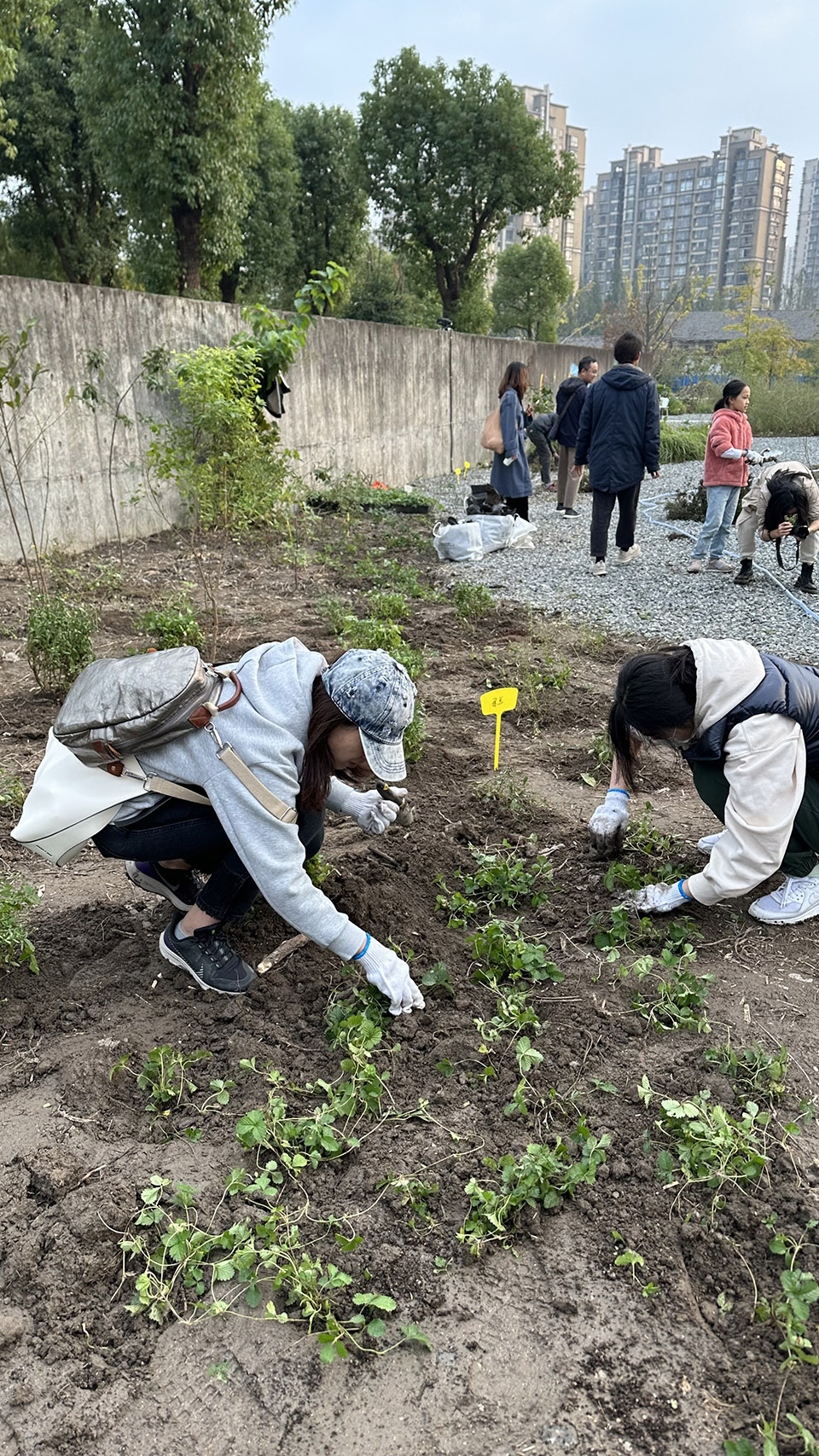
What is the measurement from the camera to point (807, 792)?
2596mm

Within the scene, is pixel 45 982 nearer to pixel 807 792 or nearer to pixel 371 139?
pixel 807 792

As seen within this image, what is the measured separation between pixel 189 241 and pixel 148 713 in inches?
651

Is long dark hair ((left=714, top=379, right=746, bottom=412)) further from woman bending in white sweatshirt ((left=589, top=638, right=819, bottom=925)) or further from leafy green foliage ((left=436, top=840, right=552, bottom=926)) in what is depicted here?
leafy green foliage ((left=436, top=840, right=552, bottom=926))

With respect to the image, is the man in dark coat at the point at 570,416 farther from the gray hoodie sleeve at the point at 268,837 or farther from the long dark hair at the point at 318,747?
the gray hoodie sleeve at the point at 268,837

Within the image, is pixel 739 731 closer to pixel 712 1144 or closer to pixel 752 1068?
pixel 752 1068

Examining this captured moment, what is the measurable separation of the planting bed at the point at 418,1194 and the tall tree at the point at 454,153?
84.2ft

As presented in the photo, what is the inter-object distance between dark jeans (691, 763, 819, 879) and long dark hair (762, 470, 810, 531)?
444cm

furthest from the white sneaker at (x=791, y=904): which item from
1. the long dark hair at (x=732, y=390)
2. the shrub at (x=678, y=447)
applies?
the shrub at (x=678, y=447)

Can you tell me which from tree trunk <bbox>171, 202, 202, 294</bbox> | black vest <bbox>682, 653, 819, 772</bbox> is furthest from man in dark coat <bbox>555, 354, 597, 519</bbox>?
tree trunk <bbox>171, 202, 202, 294</bbox>

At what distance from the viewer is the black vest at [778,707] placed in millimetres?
2432

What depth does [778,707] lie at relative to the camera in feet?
7.98

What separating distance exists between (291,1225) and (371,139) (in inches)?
1092

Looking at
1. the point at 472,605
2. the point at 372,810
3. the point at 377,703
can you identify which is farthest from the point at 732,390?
the point at 377,703

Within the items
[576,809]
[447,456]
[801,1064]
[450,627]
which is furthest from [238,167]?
[801,1064]
